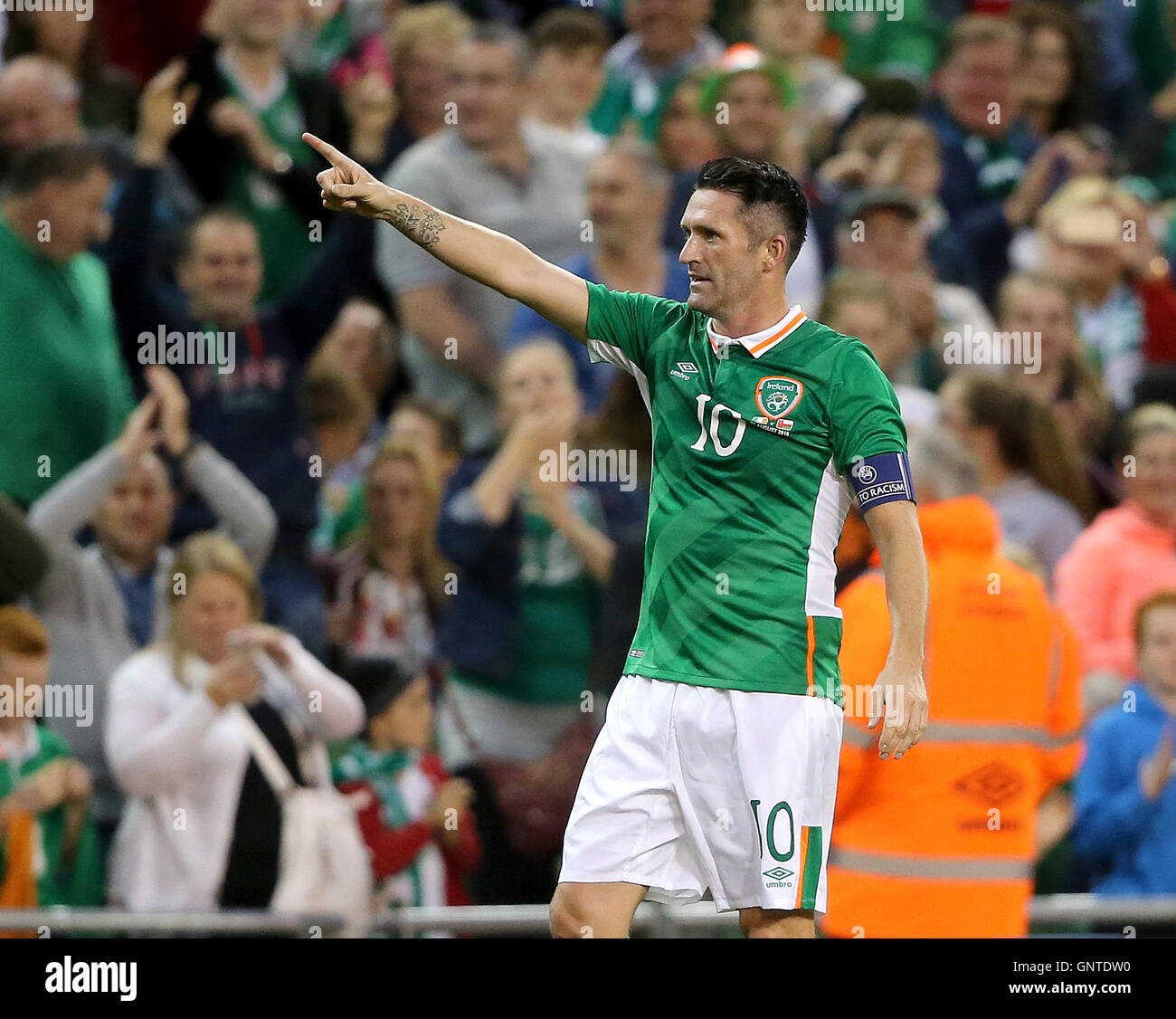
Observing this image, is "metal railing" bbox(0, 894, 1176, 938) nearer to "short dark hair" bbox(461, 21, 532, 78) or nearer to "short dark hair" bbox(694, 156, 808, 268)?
"short dark hair" bbox(694, 156, 808, 268)

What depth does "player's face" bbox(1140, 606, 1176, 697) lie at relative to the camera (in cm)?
669

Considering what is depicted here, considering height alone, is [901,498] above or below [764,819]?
above

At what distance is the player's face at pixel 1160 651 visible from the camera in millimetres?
6688

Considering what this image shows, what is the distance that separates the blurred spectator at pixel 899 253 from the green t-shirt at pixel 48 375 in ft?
9.89

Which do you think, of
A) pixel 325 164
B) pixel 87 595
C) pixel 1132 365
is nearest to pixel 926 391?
pixel 1132 365

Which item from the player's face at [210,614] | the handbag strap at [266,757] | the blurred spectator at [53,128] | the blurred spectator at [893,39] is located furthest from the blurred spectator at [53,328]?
the blurred spectator at [893,39]

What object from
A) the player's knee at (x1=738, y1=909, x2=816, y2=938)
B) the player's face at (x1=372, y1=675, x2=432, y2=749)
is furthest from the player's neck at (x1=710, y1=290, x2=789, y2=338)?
the player's face at (x1=372, y1=675, x2=432, y2=749)

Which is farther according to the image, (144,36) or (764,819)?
(144,36)

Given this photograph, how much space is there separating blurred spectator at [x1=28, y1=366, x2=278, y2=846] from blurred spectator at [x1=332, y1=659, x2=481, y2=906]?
0.76 m

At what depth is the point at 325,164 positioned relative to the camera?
791 cm

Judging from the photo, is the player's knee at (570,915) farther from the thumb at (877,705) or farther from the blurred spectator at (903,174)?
the blurred spectator at (903,174)

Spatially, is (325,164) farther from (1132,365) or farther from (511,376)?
(1132,365)

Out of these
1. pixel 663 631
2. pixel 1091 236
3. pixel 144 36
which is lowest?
pixel 663 631

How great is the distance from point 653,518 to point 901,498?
0.63 meters
